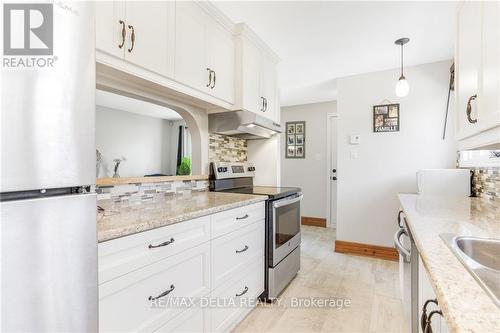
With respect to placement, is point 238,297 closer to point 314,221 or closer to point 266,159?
point 266,159

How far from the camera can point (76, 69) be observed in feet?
2.00

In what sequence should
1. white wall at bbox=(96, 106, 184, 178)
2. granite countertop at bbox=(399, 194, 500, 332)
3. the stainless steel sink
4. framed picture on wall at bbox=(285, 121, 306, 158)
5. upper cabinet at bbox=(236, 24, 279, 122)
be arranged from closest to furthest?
granite countertop at bbox=(399, 194, 500, 332), the stainless steel sink, upper cabinet at bbox=(236, 24, 279, 122), white wall at bbox=(96, 106, 184, 178), framed picture on wall at bbox=(285, 121, 306, 158)

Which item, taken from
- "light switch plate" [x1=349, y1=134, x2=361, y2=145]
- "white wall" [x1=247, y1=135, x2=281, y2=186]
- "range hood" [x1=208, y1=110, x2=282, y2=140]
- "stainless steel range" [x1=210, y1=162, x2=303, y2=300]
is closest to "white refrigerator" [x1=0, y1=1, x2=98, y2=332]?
"stainless steel range" [x1=210, y1=162, x2=303, y2=300]

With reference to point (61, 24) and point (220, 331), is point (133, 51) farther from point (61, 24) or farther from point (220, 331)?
point (220, 331)

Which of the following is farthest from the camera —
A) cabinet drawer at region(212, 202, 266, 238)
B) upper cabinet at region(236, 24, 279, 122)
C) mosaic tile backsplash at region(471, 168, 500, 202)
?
upper cabinet at region(236, 24, 279, 122)

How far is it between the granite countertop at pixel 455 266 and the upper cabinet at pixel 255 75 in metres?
1.54

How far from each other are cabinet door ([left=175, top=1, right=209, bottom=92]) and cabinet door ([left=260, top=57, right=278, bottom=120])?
2.67 feet

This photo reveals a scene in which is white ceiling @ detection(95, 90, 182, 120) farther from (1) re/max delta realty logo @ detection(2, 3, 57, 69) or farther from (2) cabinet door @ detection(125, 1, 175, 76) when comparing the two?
(1) re/max delta realty logo @ detection(2, 3, 57, 69)

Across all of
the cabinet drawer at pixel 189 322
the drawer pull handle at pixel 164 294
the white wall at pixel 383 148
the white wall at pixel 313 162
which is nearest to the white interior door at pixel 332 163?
the white wall at pixel 313 162

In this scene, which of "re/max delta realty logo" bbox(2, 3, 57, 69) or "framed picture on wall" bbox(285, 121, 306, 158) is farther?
"framed picture on wall" bbox(285, 121, 306, 158)

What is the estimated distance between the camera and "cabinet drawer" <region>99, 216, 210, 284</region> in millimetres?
885

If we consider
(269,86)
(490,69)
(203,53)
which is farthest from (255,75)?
(490,69)

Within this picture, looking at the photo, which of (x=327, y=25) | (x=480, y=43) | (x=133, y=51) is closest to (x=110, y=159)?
(x=133, y=51)

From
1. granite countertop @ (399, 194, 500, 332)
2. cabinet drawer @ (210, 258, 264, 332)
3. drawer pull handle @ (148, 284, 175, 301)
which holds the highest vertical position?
granite countertop @ (399, 194, 500, 332)
